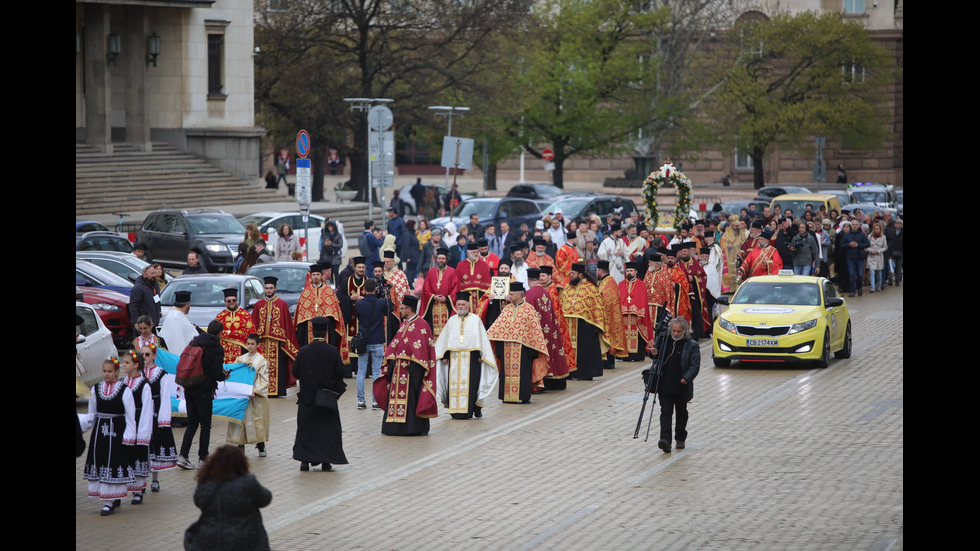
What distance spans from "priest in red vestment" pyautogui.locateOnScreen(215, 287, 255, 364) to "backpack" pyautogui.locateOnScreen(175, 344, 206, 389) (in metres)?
2.73

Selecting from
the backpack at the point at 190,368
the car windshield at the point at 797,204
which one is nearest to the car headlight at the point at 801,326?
the backpack at the point at 190,368

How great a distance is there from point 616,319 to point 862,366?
3.68 meters

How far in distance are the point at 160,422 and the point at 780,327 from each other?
10380 millimetres

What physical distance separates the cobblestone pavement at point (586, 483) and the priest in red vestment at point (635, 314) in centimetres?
296

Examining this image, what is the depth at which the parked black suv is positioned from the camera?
103 ft

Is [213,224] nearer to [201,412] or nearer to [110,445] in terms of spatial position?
[201,412]

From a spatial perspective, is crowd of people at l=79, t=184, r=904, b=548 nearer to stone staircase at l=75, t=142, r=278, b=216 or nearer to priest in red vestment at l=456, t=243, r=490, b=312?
priest in red vestment at l=456, t=243, r=490, b=312

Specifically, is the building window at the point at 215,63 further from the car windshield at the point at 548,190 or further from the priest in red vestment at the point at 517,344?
the priest in red vestment at the point at 517,344

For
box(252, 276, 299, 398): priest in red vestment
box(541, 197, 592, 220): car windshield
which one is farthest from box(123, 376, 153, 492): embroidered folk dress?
box(541, 197, 592, 220): car windshield

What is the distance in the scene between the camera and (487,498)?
41.7ft

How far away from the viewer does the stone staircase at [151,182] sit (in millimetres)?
39875

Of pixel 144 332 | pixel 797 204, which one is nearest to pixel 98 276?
pixel 144 332

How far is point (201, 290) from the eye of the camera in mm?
19703
